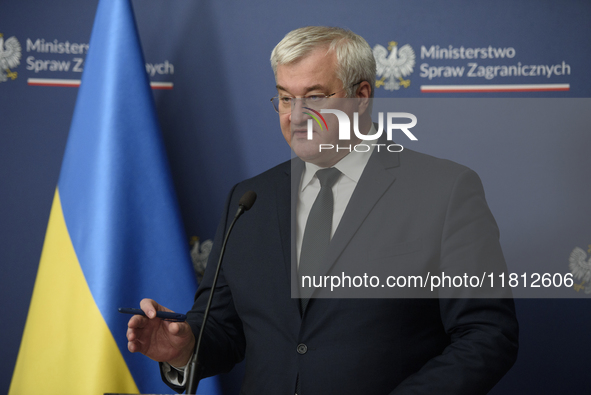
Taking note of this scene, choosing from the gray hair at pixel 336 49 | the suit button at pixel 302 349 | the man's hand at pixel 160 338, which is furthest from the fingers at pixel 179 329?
the gray hair at pixel 336 49

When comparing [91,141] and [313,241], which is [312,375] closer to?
[313,241]

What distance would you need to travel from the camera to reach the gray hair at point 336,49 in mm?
1480

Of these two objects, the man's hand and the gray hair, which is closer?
the man's hand

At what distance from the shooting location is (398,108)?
7.38ft

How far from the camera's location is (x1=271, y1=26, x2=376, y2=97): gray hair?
148 cm

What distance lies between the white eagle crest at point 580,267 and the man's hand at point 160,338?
168 centimetres

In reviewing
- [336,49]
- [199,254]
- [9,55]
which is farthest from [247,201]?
[9,55]

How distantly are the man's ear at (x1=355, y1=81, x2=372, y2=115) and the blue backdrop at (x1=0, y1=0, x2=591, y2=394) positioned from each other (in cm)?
70

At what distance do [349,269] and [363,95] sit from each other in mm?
569

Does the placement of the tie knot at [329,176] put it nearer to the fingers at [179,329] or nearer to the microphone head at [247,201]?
the microphone head at [247,201]

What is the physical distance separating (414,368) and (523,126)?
1.34 m

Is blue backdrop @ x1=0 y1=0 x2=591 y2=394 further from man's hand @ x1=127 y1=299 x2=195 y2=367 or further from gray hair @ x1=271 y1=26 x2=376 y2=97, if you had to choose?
man's hand @ x1=127 y1=299 x2=195 y2=367

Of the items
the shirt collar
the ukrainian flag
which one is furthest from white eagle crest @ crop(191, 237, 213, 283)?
the shirt collar

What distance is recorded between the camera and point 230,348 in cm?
158
